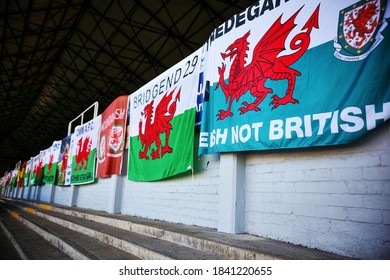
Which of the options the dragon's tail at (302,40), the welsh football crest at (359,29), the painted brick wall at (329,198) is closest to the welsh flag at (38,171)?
the painted brick wall at (329,198)

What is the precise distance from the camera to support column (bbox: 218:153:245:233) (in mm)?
2438

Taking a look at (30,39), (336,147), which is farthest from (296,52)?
(30,39)

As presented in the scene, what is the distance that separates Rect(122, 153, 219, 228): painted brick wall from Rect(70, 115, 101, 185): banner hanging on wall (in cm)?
216

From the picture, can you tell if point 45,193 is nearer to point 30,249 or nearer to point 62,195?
point 62,195

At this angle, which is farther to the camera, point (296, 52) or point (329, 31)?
point (296, 52)

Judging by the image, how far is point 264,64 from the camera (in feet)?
7.48

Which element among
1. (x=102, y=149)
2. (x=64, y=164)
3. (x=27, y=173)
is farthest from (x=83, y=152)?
(x=27, y=173)

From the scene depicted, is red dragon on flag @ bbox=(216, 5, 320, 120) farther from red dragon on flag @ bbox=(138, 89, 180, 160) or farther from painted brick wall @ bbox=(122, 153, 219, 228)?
red dragon on flag @ bbox=(138, 89, 180, 160)

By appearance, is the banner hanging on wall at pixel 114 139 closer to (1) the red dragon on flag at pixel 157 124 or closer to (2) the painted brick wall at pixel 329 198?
(1) the red dragon on flag at pixel 157 124

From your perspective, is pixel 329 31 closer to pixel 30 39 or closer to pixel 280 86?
pixel 280 86

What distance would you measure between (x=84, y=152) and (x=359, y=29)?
6.01 m

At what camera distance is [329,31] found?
1.88 meters
